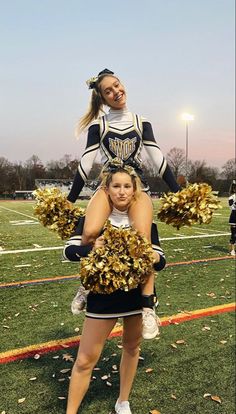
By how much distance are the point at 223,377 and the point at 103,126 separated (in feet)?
9.26

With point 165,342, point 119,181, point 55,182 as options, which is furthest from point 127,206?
point 55,182

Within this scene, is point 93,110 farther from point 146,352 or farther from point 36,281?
point 36,281

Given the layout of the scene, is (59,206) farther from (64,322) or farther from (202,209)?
(64,322)

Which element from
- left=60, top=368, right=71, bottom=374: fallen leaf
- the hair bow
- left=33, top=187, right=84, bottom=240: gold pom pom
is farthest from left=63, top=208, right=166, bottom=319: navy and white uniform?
left=60, top=368, right=71, bottom=374: fallen leaf

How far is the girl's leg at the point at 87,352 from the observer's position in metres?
2.70

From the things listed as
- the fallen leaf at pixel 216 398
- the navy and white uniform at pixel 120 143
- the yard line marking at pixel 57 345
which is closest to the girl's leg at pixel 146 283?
the navy and white uniform at pixel 120 143

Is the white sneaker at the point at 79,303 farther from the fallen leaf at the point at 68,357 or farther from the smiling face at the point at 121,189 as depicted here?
the fallen leaf at the point at 68,357

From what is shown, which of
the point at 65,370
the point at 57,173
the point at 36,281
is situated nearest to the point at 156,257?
the point at 65,370

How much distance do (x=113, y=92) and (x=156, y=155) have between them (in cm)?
64

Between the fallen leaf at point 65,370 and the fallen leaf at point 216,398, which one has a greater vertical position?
the fallen leaf at point 65,370

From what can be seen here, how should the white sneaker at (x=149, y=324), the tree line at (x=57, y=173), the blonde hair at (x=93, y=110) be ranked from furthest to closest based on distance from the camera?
1. the tree line at (x=57, y=173)
2. the blonde hair at (x=93, y=110)
3. the white sneaker at (x=149, y=324)

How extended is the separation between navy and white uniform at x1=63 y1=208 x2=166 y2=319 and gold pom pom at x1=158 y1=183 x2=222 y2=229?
38 cm

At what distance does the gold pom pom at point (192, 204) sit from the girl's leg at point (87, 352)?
0.97m

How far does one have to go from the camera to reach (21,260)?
1049 centimetres
